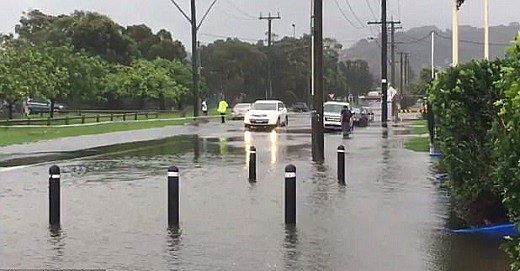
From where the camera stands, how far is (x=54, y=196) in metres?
11.4

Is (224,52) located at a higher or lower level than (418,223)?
higher

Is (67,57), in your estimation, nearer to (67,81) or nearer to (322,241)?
(67,81)

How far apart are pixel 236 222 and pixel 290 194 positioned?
92 cm

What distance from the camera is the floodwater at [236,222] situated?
9.13 meters

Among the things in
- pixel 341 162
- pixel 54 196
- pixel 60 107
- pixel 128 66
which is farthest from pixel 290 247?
pixel 60 107

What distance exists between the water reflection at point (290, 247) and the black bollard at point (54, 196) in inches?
122

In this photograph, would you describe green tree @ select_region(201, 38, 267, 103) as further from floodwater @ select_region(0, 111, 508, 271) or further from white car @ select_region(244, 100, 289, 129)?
floodwater @ select_region(0, 111, 508, 271)

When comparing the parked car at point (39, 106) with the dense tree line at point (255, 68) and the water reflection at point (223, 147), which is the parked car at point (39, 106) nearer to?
the dense tree line at point (255, 68)

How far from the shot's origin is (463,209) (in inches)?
469

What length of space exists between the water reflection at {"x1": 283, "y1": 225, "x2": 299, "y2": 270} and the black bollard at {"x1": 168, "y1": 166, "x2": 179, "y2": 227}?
1.49 meters

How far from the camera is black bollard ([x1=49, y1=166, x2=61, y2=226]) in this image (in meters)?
11.3

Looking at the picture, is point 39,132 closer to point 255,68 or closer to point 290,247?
point 290,247

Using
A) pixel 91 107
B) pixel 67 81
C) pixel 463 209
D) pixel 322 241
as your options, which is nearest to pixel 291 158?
pixel 463 209

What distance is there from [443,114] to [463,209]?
4.81ft
